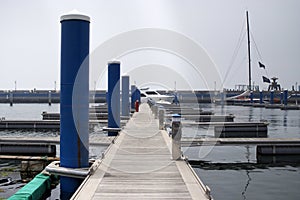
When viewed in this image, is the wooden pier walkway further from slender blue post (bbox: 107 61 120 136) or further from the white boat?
the white boat

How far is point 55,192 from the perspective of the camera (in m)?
10.9

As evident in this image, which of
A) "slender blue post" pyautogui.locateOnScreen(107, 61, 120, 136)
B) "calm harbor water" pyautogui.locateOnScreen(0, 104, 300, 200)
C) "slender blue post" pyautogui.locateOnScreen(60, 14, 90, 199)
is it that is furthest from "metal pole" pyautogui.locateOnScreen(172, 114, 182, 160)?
"slender blue post" pyautogui.locateOnScreen(107, 61, 120, 136)

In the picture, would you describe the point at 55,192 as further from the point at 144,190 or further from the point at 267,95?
the point at 267,95

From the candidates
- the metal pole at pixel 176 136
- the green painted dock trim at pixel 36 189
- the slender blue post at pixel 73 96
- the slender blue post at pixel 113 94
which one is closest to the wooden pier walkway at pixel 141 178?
the metal pole at pixel 176 136

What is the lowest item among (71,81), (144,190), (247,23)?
(144,190)

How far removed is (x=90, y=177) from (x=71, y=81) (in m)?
2.41

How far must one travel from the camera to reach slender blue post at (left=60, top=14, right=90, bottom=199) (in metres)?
8.77

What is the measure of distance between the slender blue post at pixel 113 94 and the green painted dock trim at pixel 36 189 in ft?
25.5

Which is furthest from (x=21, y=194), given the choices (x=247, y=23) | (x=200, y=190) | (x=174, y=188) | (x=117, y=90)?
(x=247, y=23)

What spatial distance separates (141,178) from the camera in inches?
322

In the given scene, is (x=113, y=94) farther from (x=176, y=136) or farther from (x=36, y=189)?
(x=36, y=189)

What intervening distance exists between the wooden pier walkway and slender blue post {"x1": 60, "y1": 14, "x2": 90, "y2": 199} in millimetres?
775

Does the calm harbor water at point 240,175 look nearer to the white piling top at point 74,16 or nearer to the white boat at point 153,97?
the white piling top at point 74,16

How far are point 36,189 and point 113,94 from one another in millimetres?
9538
